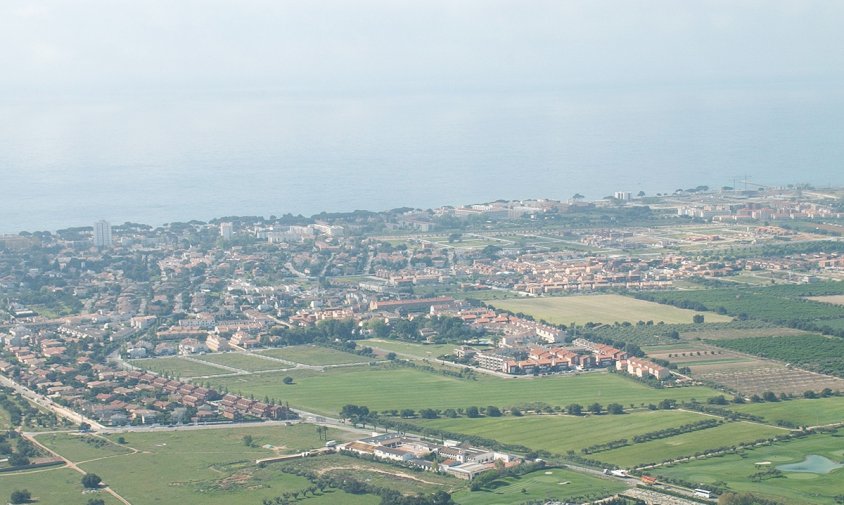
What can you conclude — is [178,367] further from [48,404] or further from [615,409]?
[615,409]

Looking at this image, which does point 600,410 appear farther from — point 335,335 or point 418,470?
point 335,335

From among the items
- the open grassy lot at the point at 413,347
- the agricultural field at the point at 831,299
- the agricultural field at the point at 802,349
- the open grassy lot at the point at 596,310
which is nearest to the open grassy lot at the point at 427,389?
the open grassy lot at the point at 413,347

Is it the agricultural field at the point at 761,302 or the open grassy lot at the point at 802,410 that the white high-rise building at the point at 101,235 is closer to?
the agricultural field at the point at 761,302

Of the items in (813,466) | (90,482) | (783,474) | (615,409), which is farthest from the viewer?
(615,409)

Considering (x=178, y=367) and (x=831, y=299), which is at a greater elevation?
(x=831, y=299)

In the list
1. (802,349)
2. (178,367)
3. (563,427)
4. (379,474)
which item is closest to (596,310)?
(802,349)

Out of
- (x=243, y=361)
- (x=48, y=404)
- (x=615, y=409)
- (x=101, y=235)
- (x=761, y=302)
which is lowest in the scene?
(x=48, y=404)

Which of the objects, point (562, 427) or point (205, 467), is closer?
point (205, 467)
